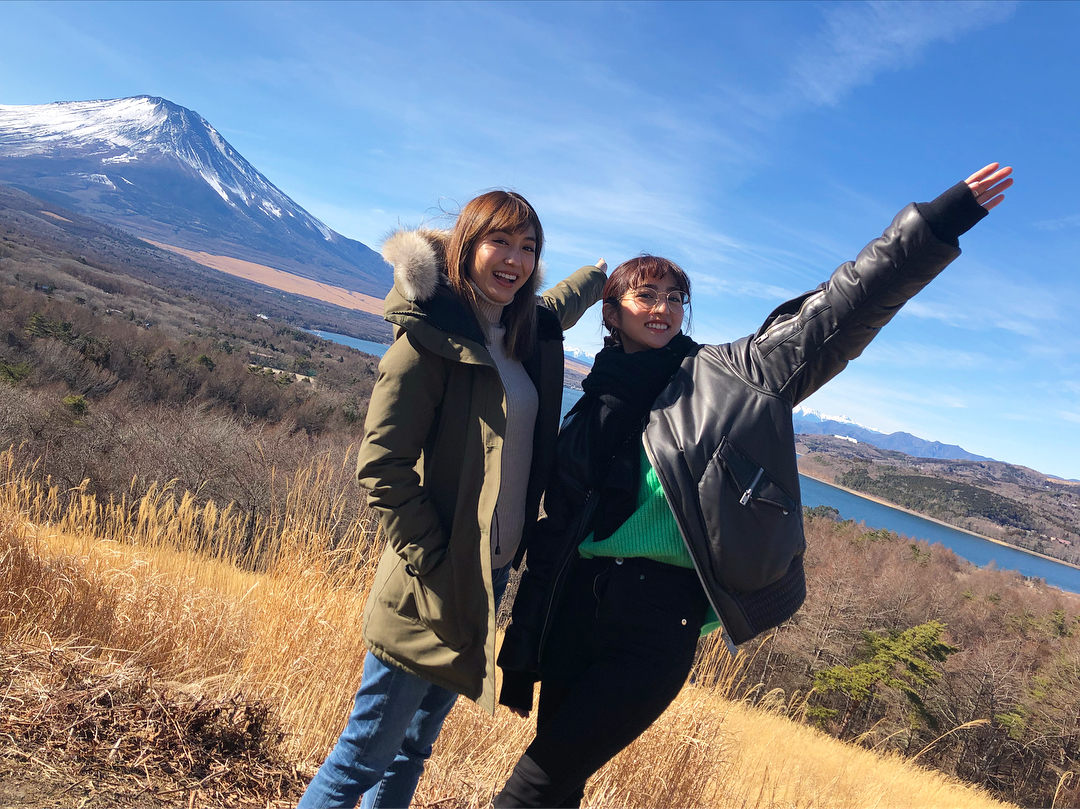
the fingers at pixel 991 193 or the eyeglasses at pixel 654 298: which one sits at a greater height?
the fingers at pixel 991 193

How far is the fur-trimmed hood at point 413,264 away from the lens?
1.35m

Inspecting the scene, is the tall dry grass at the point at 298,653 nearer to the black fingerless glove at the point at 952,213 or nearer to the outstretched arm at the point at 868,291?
the outstretched arm at the point at 868,291

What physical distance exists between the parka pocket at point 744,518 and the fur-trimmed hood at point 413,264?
746 millimetres

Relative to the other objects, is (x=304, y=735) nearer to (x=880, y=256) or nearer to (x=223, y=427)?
(x=880, y=256)

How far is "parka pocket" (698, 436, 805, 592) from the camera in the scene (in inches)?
48.9

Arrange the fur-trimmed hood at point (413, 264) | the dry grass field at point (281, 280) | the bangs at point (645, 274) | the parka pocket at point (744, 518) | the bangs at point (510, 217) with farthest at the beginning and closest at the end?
the dry grass field at point (281, 280)
the bangs at point (645, 274)
the bangs at point (510, 217)
the fur-trimmed hood at point (413, 264)
the parka pocket at point (744, 518)

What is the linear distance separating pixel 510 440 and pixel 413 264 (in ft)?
1.53

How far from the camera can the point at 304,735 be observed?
218 centimetres

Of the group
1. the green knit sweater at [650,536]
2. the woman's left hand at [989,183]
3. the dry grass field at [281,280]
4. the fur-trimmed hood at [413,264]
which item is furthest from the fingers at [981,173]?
the dry grass field at [281,280]

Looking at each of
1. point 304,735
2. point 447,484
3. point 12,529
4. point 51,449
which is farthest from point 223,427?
point 447,484

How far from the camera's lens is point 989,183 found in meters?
1.29

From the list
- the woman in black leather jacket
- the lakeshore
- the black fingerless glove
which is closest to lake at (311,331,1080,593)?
the lakeshore

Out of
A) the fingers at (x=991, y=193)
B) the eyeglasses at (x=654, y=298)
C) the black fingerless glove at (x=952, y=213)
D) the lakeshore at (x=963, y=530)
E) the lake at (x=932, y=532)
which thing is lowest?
the lake at (x=932, y=532)

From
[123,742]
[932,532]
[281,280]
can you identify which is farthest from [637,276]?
[281,280]
